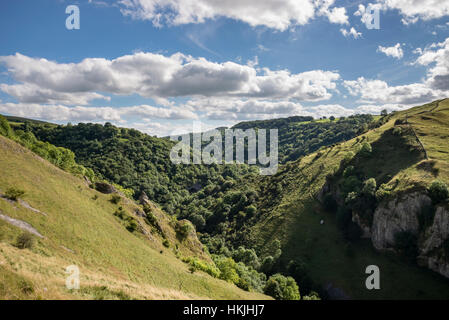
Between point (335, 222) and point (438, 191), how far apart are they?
1382 inches

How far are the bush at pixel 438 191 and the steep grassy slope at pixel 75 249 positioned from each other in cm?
5646

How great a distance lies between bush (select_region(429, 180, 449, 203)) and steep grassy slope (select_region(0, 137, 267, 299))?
56458mm

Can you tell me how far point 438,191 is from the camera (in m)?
56.3

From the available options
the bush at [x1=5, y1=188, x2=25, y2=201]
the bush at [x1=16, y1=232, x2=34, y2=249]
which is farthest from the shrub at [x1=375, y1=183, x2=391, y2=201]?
the bush at [x1=5, y1=188, x2=25, y2=201]

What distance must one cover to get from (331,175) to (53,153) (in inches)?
4290

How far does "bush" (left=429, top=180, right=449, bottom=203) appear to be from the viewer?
55531 mm

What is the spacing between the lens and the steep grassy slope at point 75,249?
61.8 feet

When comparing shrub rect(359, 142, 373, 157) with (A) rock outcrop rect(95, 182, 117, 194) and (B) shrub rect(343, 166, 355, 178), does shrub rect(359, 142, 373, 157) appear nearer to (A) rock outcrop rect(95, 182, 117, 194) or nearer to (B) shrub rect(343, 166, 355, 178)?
(B) shrub rect(343, 166, 355, 178)

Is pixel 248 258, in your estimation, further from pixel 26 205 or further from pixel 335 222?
pixel 26 205

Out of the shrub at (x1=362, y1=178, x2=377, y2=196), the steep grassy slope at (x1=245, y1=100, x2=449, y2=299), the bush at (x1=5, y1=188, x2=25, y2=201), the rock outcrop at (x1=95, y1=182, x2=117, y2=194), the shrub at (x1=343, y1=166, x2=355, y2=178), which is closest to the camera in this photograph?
the bush at (x1=5, y1=188, x2=25, y2=201)
